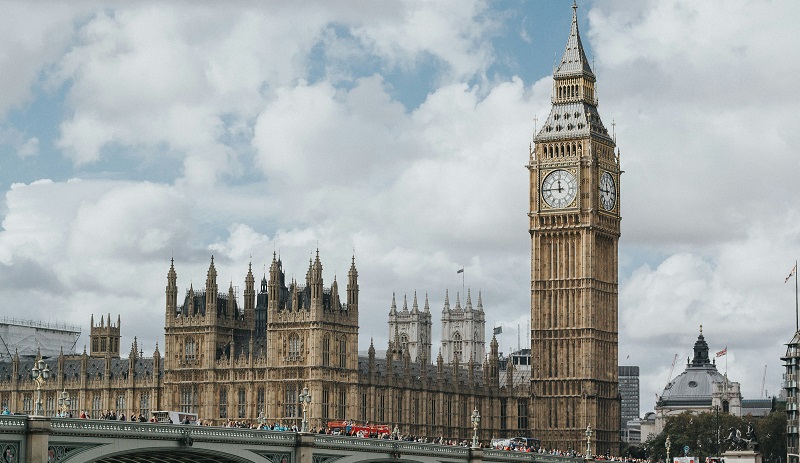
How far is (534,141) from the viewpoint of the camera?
170 metres

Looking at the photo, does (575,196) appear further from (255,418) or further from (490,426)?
(255,418)

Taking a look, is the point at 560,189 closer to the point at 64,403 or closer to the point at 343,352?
the point at 343,352

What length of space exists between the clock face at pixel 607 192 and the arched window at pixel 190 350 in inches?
1624

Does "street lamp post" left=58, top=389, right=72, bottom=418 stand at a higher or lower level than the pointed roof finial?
lower

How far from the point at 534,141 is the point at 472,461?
65140 mm

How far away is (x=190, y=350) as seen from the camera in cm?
15538

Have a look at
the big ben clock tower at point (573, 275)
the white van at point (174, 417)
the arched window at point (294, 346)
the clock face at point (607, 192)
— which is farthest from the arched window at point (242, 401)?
the clock face at point (607, 192)

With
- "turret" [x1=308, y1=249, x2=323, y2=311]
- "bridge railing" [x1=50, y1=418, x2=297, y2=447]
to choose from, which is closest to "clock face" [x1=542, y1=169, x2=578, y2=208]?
"turret" [x1=308, y1=249, x2=323, y2=311]

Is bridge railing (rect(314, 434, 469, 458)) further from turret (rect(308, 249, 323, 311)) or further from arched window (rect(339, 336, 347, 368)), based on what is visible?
arched window (rect(339, 336, 347, 368))

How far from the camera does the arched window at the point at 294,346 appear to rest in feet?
487

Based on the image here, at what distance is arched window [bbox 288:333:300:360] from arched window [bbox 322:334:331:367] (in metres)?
2.37

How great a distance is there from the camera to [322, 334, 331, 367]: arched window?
147 meters

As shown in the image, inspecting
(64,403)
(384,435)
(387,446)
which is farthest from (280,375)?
(387,446)

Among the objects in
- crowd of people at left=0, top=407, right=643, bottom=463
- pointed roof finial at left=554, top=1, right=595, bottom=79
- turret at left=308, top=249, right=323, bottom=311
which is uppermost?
pointed roof finial at left=554, top=1, right=595, bottom=79
